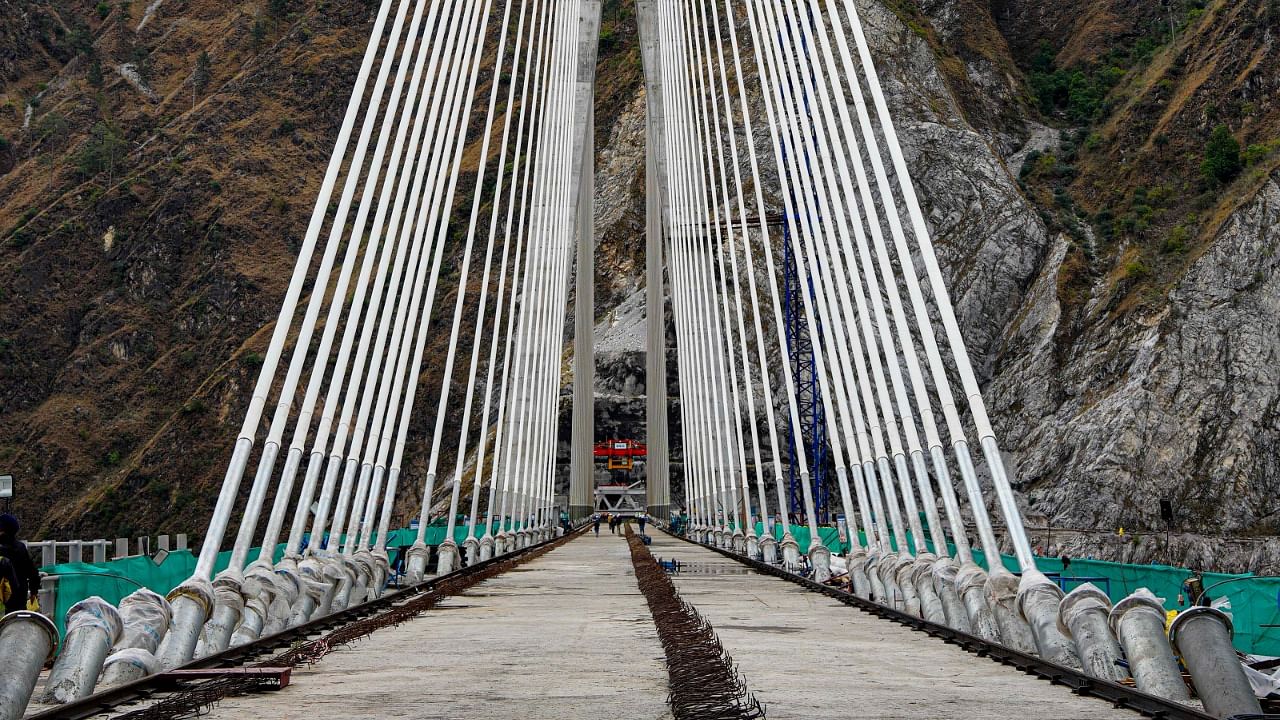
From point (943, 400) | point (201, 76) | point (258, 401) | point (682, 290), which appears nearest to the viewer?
point (943, 400)

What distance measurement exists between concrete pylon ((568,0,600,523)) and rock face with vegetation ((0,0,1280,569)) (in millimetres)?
12233

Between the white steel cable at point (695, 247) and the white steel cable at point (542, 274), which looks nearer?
the white steel cable at point (695, 247)

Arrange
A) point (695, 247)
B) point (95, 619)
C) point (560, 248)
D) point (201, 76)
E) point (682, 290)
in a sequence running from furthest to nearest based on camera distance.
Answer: point (201, 76)
point (560, 248)
point (682, 290)
point (695, 247)
point (95, 619)

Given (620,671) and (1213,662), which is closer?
(1213,662)

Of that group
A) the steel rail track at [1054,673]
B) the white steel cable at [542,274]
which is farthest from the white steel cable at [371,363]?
the white steel cable at [542,274]

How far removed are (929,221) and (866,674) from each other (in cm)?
6268

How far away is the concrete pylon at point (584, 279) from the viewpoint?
4569 centimetres

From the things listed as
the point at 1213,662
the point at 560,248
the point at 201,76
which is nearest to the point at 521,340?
the point at 560,248

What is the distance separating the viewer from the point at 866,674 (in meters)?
8.95

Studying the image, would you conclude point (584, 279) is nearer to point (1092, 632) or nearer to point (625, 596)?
point (625, 596)

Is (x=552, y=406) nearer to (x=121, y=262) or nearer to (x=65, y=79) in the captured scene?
(x=121, y=262)

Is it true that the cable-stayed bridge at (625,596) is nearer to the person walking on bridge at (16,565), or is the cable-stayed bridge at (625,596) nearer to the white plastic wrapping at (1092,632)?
the white plastic wrapping at (1092,632)

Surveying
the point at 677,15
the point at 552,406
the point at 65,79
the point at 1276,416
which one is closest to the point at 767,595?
the point at 677,15

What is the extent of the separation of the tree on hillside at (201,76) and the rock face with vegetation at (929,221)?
41 cm
